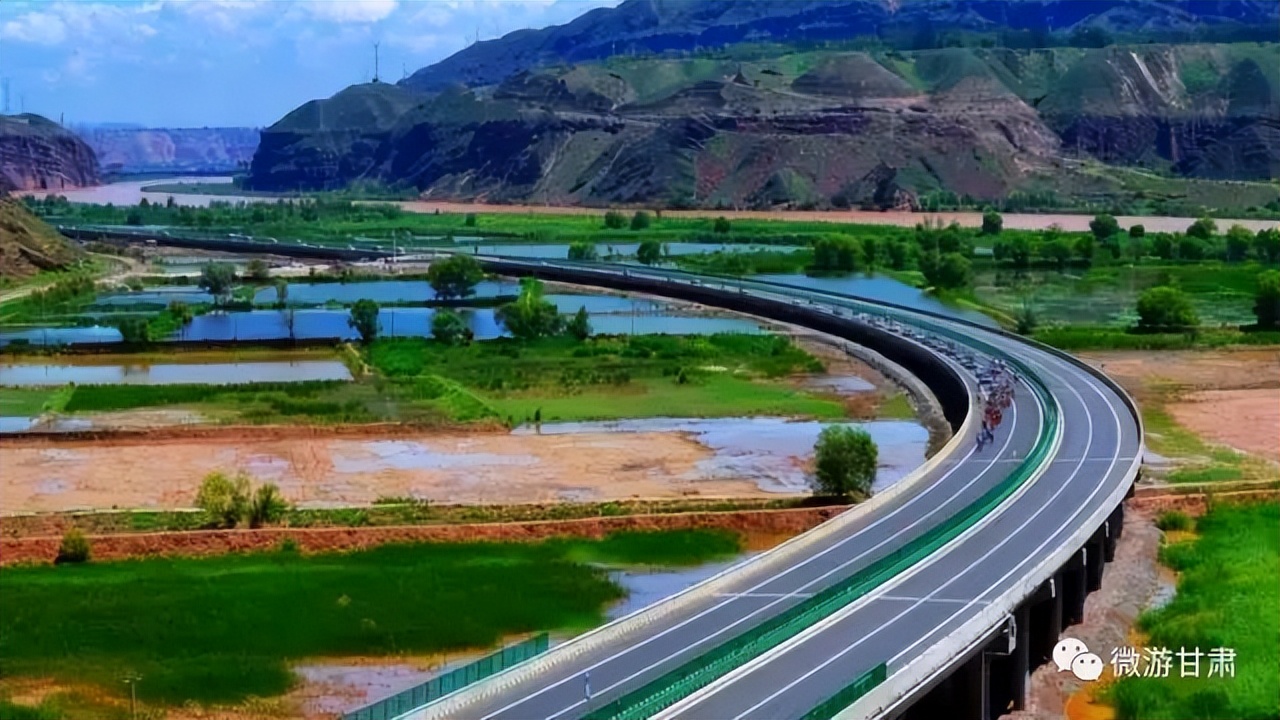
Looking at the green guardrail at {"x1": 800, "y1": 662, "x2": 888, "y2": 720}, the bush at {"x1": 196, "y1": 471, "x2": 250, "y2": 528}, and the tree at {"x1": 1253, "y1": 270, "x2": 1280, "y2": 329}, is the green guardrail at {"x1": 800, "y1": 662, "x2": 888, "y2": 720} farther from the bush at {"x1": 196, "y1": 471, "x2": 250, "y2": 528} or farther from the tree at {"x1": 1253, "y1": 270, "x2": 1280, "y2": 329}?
the tree at {"x1": 1253, "y1": 270, "x2": 1280, "y2": 329}

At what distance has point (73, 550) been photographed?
36.0 m

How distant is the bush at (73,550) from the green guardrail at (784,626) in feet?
51.5

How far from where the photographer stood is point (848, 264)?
356 feet

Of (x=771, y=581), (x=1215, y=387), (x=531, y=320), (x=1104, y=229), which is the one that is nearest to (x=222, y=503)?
(x=771, y=581)

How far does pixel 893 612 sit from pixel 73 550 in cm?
1729

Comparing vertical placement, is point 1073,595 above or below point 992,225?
below

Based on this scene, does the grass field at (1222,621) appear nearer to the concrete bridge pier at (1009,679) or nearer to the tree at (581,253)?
the concrete bridge pier at (1009,679)

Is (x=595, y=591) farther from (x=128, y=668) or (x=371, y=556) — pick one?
(x=128, y=668)

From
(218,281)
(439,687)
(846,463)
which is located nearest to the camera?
(439,687)

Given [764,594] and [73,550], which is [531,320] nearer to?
[73,550]

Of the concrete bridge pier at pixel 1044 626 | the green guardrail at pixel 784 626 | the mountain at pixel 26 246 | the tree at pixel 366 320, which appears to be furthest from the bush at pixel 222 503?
the mountain at pixel 26 246

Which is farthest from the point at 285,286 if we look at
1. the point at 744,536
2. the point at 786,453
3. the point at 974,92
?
Answer: the point at 974,92

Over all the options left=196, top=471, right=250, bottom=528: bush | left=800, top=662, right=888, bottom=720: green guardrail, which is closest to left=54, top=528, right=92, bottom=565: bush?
left=196, top=471, right=250, bottom=528: bush

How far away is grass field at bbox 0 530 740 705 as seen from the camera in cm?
2838
